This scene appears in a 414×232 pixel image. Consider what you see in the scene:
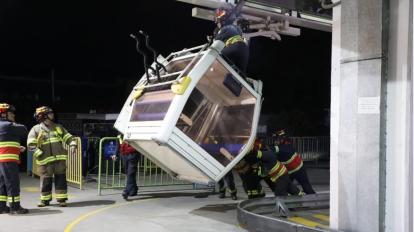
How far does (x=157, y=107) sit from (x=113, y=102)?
82.8ft

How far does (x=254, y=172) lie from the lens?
29.3 ft

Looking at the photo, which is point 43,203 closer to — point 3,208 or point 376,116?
point 3,208

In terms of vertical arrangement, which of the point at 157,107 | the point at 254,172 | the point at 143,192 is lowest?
the point at 143,192

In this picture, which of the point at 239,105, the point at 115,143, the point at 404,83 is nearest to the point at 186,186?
the point at 115,143

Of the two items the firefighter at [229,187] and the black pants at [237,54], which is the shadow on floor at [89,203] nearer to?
the firefighter at [229,187]

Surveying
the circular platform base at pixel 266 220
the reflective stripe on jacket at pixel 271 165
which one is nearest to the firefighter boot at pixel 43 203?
the circular platform base at pixel 266 220

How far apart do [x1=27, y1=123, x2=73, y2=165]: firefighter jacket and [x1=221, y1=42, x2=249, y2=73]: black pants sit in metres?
4.08

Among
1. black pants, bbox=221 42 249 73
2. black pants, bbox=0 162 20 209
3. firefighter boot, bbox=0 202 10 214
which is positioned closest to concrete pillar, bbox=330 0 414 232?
black pants, bbox=221 42 249 73

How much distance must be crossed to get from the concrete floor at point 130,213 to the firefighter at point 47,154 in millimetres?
313

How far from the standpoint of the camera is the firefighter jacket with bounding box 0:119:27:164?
826 cm

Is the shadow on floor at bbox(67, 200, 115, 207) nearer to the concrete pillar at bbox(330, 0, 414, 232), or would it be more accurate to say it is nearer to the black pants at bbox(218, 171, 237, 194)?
the black pants at bbox(218, 171, 237, 194)

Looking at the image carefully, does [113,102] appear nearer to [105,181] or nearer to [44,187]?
[105,181]

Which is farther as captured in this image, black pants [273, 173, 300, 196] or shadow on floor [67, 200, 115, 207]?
shadow on floor [67, 200, 115, 207]

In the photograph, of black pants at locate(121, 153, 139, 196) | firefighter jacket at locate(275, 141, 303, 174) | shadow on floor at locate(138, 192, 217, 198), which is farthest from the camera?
shadow on floor at locate(138, 192, 217, 198)
